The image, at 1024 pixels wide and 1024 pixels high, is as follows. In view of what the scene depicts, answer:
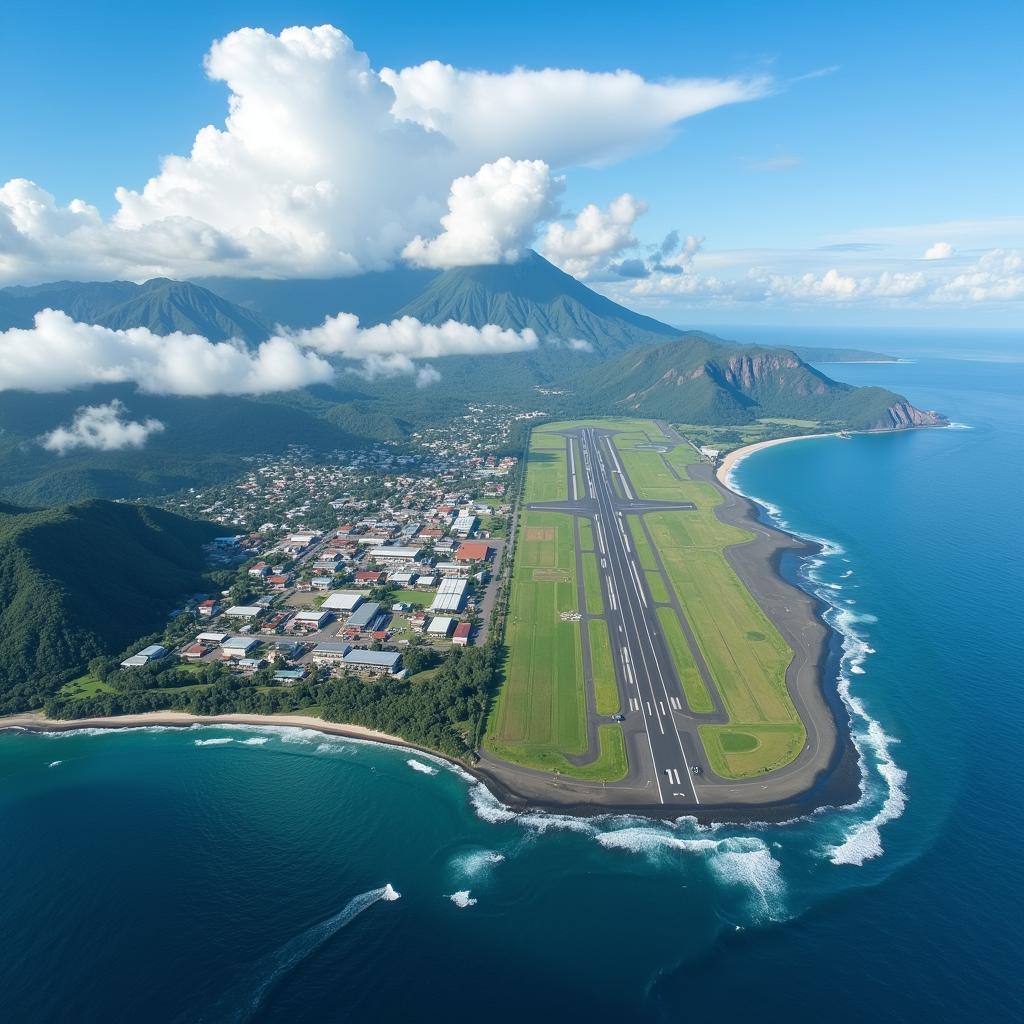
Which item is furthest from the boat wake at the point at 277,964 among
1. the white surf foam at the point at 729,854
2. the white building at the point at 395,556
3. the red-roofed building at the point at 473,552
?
the white building at the point at 395,556

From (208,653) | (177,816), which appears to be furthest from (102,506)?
(177,816)

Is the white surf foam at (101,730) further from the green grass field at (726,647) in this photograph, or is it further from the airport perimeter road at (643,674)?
the green grass field at (726,647)

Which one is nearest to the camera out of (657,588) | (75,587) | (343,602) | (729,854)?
(729,854)

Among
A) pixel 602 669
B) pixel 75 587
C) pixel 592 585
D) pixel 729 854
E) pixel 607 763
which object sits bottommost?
pixel 729 854

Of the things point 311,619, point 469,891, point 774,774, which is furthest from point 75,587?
point 774,774

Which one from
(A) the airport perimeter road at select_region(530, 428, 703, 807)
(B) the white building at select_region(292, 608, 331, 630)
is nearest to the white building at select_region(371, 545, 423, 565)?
(B) the white building at select_region(292, 608, 331, 630)

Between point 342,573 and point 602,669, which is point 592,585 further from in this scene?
point 342,573
